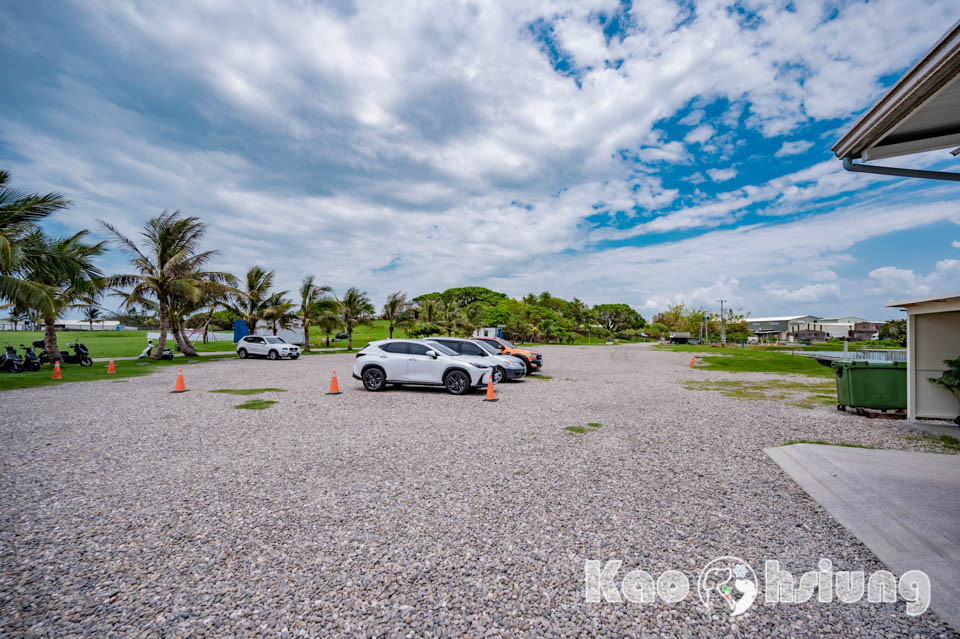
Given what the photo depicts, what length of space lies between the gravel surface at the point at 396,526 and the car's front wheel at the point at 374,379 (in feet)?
12.9

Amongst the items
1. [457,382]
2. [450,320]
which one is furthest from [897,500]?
[450,320]

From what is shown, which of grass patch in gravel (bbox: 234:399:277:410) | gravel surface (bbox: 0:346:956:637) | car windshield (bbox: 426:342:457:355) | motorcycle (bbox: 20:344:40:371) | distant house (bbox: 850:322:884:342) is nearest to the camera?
gravel surface (bbox: 0:346:956:637)

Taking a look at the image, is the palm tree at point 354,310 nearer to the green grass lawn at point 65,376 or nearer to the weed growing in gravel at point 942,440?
the green grass lawn at point 65,376

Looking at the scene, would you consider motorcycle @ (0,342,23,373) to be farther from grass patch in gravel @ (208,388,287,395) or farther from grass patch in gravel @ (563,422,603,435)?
grass patch in gravel @ (563,422,603,435)

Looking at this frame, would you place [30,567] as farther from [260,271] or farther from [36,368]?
[260,271]

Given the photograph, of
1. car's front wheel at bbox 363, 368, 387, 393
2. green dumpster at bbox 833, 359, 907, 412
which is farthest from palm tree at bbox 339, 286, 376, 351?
green dumpster at bbox 833, 359, 907, 412

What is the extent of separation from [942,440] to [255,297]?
114ft

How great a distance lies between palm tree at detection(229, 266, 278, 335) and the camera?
31797 mm

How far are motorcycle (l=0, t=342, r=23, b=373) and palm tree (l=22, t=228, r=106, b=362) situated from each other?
1577 millimetres

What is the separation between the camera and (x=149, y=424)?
7.89 meters

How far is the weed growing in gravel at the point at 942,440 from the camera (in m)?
6.44

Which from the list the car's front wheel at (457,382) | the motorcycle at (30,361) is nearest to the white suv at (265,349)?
the motorcycle at (30,361)

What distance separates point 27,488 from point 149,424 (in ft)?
11.3

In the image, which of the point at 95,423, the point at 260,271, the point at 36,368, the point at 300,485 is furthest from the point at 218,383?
the point at 260,271
